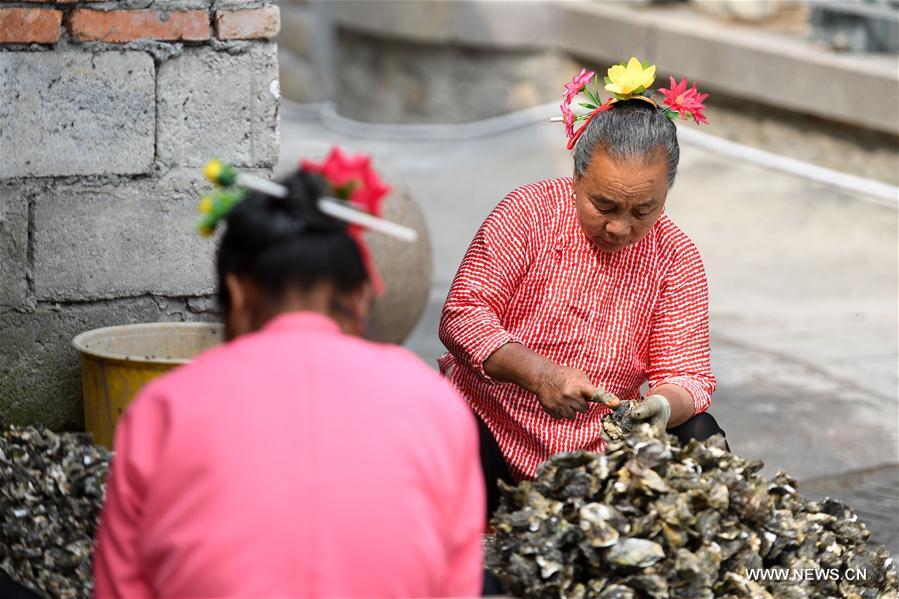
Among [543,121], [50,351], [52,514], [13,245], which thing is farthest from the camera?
[543,121]

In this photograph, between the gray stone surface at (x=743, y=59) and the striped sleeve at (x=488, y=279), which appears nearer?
the striped sleeve at (x=488, y=279)

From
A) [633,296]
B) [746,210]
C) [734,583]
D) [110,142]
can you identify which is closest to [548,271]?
[633,296]

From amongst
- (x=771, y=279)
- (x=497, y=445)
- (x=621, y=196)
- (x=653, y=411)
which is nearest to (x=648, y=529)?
(x=653, y=411)

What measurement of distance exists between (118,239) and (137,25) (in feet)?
1.83

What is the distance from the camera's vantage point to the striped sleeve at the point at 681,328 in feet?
11.4

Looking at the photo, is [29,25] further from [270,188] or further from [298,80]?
[298,80]

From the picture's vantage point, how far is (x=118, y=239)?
3811 mm

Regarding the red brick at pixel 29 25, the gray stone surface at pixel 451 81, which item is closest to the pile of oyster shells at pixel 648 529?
the red brick at pixel 29 25

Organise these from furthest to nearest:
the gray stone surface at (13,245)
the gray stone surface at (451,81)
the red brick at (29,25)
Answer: the gray stone surface at (451,81)
the gray stone surface at (13,245)
the red brick at (29,25)

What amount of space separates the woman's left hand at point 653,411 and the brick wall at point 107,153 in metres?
1.29

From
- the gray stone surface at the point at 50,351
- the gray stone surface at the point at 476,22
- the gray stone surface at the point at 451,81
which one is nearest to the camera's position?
the gray stone surface at the point at 50,351

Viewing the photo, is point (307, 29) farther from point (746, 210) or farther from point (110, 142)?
point (110, 142)

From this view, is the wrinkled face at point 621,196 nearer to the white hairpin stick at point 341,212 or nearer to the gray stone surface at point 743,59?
the white hairpin stick at point 341,212

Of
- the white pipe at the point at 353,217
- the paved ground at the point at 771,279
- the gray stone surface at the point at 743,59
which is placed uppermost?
the white pipe at the point at 353,217
